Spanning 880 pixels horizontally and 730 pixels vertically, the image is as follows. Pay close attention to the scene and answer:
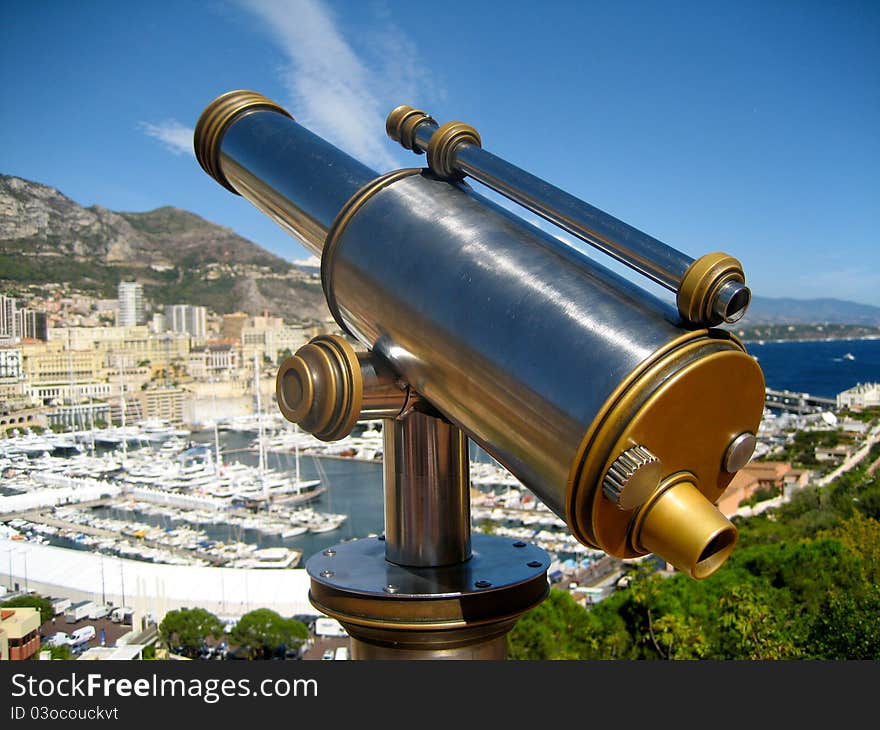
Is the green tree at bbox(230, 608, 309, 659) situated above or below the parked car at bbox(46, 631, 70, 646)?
below

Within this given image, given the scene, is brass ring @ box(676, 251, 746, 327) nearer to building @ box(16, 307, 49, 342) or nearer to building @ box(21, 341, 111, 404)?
building @ box(16, 307, 49, 342)

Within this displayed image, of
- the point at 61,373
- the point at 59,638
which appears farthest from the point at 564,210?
the point at 61,373

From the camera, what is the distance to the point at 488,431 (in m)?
0.85

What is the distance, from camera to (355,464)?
124 ft

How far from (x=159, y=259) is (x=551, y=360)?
49.2m

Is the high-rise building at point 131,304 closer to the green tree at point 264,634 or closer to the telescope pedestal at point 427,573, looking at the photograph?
the green tree at point 264,634

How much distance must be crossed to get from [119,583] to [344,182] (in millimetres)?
16279

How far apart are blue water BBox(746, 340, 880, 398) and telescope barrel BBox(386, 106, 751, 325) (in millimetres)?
27369

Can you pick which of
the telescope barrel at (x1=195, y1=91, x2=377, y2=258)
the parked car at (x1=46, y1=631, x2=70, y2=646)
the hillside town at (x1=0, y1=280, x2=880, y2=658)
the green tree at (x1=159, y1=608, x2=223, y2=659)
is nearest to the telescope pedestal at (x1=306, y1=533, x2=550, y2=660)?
the telescope barrel at (x1=195, y1=91, x2=377, y2=258)

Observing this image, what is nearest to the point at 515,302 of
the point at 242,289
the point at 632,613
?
the point at 632,613

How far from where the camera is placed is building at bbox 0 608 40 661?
3.99 m

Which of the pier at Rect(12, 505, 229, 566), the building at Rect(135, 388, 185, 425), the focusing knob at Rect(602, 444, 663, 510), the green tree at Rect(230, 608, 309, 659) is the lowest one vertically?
the pier at Rect(12, 505, 229, 566)

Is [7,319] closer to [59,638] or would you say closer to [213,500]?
[59,638]

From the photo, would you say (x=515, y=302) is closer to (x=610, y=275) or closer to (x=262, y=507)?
(x=610, y=275)
